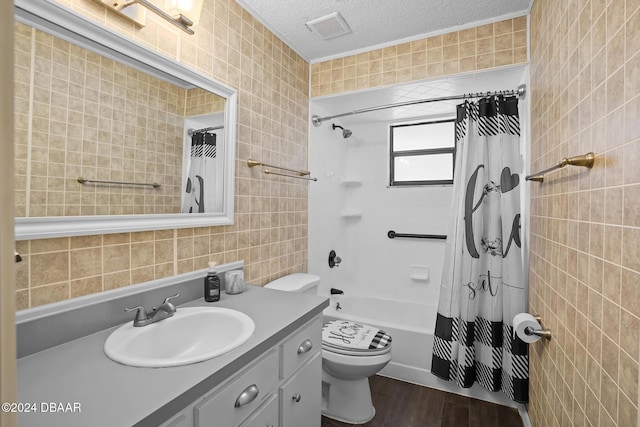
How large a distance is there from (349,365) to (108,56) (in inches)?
70.9

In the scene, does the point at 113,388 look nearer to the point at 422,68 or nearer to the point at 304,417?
the point at 304,417

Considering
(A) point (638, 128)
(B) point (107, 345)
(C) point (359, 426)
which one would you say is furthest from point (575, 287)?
(B) point (107, 345)

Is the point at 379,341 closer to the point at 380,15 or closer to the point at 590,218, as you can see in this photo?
the point at 590,218

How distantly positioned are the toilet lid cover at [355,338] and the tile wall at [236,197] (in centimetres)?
51

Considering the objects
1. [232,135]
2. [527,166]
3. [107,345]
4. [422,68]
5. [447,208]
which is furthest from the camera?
[447,208]

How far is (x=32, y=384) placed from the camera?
75 cm

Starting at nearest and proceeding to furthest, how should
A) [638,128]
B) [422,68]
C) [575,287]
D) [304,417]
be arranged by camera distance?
1. [638,128]
2. [575,287]
3. [304,417]
4. [422,68]

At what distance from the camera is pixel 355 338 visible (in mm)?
1853

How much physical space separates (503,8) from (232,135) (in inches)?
68.8

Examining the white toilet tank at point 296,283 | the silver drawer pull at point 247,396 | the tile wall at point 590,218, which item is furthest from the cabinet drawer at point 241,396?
the tile wall at point 590,218

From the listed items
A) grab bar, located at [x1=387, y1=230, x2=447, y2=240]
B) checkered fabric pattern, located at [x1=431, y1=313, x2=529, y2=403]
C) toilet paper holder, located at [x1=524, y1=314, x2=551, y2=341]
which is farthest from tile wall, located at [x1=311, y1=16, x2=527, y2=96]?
checkered fabric pattern, located at [x1=431, y1=313, x2=529, y2=403]

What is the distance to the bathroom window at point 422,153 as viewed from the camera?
287 cm

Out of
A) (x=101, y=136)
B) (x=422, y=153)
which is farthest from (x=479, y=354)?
(x=101, y=136)

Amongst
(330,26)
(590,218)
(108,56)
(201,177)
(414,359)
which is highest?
(330,26)
